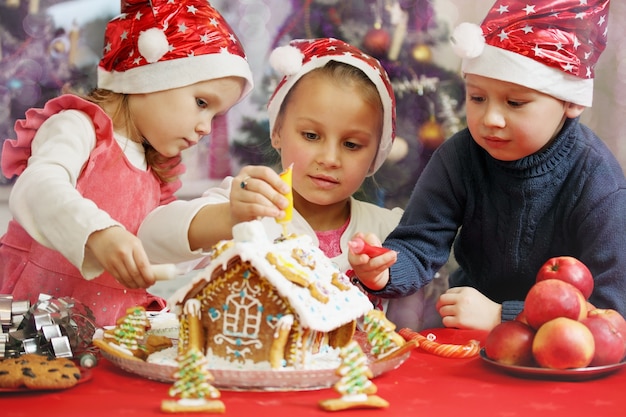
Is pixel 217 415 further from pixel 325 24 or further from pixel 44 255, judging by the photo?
pixel 325 24

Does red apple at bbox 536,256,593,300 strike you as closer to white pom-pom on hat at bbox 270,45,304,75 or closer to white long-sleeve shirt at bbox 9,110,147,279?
white long-sleeve shirt at bbox 9,110,147,279

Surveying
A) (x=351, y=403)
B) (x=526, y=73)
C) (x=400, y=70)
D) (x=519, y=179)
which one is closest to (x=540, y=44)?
(x=526, y=73)

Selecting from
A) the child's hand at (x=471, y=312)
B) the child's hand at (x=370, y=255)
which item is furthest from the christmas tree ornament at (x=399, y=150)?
the child's hand at (x=370, y=255)

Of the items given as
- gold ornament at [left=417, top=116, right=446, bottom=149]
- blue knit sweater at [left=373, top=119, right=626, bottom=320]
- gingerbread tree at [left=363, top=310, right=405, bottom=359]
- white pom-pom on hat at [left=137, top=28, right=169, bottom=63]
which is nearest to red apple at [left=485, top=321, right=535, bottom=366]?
gingerbread tree at [left=363, top=310, right=405, bottom=359]

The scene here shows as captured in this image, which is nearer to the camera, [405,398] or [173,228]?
[405,398]

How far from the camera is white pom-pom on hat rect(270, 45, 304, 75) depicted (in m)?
1.58

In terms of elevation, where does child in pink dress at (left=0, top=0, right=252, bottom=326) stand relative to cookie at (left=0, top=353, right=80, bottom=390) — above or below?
above

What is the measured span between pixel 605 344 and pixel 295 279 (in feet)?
1.32

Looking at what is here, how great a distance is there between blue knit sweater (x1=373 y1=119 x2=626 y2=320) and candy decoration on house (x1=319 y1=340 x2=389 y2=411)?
1.54 ft

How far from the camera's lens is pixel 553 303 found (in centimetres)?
95

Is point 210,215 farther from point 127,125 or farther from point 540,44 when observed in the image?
Result: point 540,44

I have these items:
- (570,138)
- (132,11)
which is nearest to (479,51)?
(570,138)

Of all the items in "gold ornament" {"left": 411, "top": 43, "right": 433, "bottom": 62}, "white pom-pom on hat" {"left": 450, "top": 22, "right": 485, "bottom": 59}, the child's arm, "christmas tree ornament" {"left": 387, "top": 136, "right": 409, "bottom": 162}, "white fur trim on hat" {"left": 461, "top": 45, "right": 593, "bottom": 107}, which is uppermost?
"gold ornament" {"left": 411, "top": 43, "right": 433, "bottom": 62}

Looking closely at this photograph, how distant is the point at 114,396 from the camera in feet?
2.72
